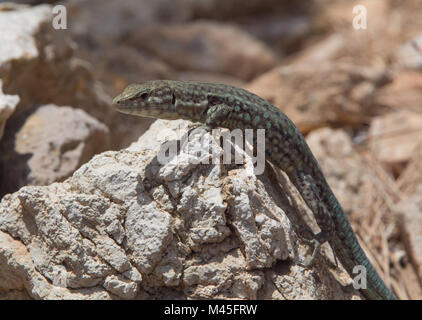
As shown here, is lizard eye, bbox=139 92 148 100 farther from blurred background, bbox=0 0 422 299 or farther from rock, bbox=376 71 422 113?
rock, bbox=376 71 422 113

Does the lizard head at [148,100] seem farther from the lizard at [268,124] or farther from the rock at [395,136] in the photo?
the rock at [395,136]

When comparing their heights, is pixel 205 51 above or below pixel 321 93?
above

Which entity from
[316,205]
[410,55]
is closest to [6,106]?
[316,205]

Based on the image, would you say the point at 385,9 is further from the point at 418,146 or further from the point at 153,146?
the point at 153,146

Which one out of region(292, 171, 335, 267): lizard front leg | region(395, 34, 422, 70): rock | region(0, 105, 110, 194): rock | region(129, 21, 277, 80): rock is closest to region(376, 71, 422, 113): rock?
region(395, 34, 422, 70): rock

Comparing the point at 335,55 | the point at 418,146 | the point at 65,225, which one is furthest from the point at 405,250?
the point at 335,55

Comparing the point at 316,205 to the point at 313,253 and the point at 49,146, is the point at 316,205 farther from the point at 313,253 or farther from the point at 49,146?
the point at 49,146
